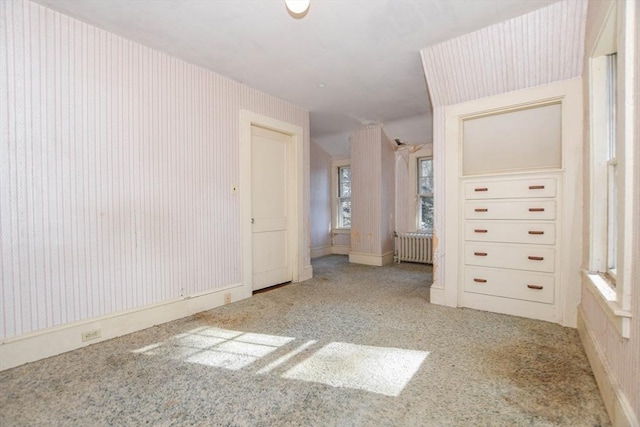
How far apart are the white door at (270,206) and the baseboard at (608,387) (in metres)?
3.08

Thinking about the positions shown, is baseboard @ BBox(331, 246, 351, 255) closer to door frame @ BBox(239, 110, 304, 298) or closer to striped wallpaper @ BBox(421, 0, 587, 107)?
door frame @ BBox(239, 110, 304, 298)

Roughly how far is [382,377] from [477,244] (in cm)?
183

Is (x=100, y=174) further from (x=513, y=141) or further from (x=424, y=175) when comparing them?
(x=424, y=175)

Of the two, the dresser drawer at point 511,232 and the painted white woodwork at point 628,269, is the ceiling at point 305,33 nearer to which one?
the painted white woodwork at point 628,269

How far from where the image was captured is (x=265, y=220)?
150 inches

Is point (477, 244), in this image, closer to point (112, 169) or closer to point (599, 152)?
point (599, 152)

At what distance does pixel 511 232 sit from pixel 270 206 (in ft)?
8.81

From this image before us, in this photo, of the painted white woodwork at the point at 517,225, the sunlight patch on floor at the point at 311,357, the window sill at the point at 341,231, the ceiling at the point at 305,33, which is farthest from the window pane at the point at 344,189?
the sunlight patch on floor at the point at 311,357

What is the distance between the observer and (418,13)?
2.23 metres

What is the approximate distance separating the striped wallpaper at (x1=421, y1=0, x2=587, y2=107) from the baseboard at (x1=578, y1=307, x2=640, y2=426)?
2022 millimetres

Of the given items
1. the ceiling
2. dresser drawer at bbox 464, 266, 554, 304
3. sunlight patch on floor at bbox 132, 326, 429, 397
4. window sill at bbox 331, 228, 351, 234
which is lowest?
sunlight patch on floor at bbox 132, 326, 429, 397

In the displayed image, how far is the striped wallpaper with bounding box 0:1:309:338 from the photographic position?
1.96m

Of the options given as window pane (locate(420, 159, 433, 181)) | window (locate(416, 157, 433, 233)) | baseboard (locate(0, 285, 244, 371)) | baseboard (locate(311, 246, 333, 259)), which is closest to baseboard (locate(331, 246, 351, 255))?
baseboard (locate(311, 246, 333, 259))

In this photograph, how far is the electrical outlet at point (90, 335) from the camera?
2.20 m
